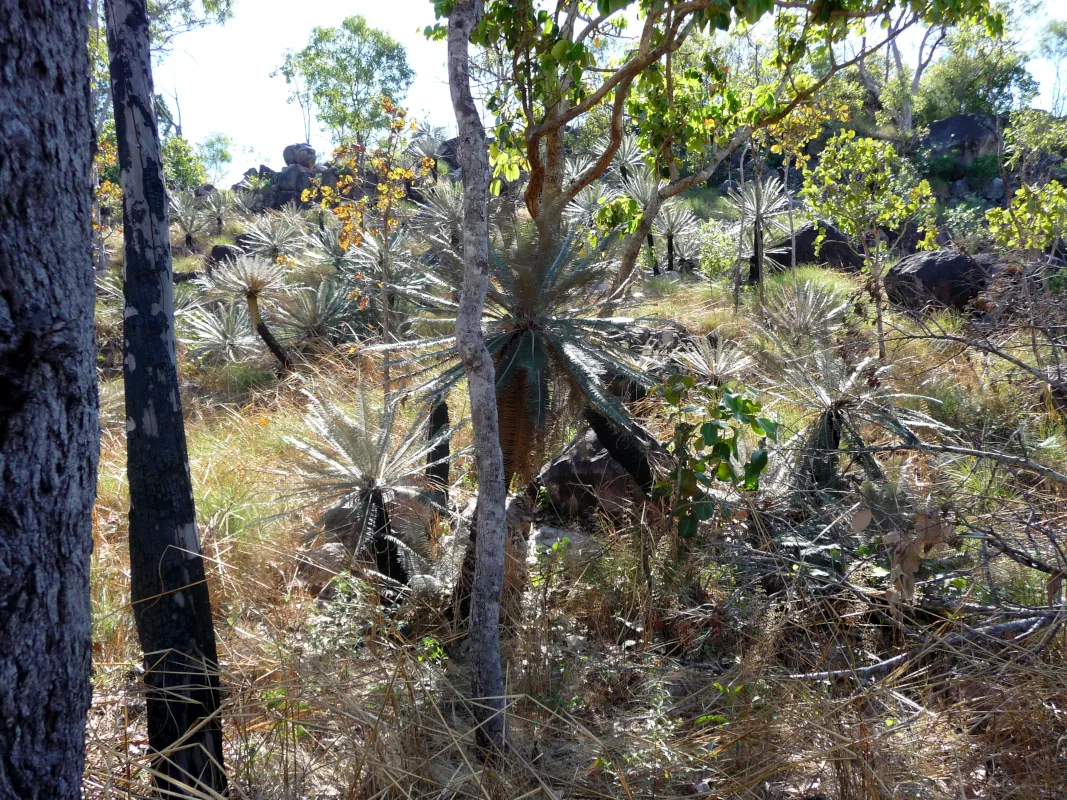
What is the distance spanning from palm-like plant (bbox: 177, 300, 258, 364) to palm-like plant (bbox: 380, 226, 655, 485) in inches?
292

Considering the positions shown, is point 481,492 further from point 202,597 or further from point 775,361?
point 775,361

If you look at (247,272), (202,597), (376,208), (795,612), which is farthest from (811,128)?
(202,597)

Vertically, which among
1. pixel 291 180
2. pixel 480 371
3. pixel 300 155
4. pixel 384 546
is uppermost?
pixel 300 155

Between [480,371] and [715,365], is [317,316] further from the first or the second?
[480,371]

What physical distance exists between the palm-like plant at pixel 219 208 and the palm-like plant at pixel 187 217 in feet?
1.00

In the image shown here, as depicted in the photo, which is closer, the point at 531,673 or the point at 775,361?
the point at 531,673

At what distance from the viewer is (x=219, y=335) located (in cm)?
1052

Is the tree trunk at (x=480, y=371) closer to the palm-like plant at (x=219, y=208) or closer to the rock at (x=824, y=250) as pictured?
the rock at (x=824, y=250)

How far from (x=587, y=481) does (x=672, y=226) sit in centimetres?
1053

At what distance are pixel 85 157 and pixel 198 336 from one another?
10.1 metres

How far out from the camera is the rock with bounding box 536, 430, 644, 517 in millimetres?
4844

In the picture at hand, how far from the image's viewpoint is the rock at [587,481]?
4844mm

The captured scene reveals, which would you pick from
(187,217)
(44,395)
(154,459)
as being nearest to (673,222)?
(154,459)

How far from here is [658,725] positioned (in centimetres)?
279
